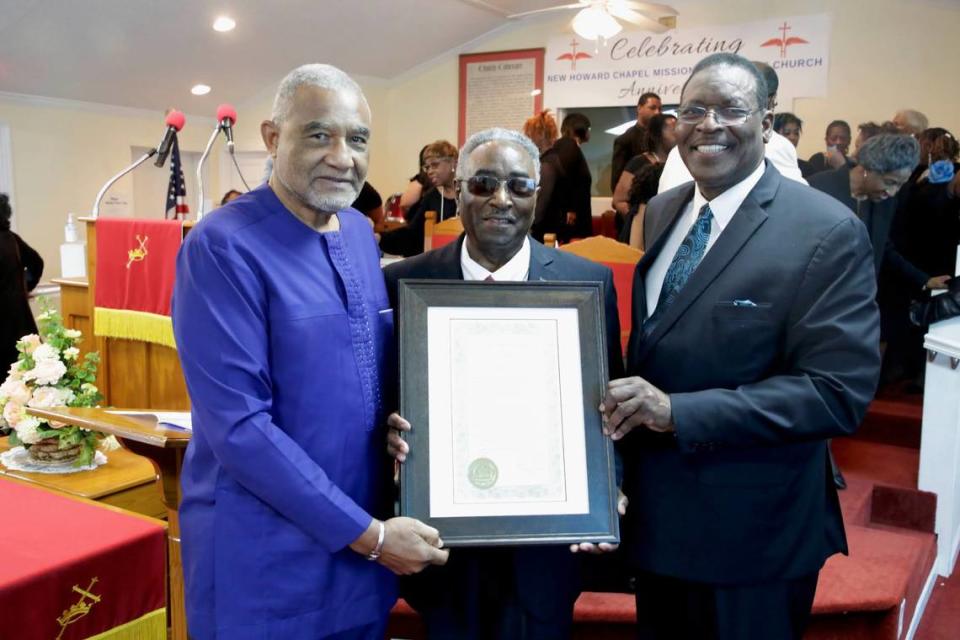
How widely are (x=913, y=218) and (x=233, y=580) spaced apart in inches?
184

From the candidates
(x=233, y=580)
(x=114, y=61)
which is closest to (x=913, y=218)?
(x=233, y=580)

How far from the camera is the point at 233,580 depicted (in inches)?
55.7

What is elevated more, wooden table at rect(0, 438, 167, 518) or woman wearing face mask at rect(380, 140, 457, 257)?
woman wearing face mask at rect(380, 140, 457, 257)

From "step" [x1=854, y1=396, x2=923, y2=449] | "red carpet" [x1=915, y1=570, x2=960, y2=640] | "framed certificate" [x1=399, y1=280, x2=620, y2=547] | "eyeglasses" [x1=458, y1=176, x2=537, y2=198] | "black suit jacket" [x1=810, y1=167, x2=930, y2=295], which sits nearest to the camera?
"framed certificate" [x1=399, y1=280, x2=620, y2=547]

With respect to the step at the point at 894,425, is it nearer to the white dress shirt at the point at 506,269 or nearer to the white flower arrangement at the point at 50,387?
the white dress shirt at the point at 506,269

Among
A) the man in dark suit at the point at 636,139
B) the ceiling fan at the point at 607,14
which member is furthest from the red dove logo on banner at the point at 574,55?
the man in dark suit at the point at 636,139

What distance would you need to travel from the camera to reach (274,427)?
138 cm

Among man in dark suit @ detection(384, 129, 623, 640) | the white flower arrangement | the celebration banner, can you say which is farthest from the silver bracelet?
the celebration banner

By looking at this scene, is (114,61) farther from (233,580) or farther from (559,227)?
(233,580)

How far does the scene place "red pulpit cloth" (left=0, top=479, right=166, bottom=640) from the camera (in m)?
1.60

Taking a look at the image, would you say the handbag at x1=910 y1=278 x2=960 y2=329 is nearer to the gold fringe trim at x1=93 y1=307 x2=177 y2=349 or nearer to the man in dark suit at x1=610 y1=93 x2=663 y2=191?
the man in dark suit at x1=610 y1=93 x2=663 y2=191

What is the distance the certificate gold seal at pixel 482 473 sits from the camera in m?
1.48

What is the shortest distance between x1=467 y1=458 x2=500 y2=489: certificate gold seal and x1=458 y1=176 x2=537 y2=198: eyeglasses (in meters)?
0.57

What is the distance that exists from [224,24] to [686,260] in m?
7.82
